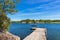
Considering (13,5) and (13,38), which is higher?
(13,5)

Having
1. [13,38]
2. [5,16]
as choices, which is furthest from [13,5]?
[13,38]

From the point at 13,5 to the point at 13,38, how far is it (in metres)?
3.74

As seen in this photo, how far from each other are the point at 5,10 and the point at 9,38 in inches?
133

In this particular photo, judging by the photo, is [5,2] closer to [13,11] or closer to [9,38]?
[13,11]

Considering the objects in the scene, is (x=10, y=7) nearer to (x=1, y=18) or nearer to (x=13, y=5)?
(x=13, y=5)

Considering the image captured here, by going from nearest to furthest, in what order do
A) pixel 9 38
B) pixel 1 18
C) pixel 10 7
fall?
pixel 9 38
pixel 1 18
pixel 10 7

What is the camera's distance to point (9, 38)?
36.2ft

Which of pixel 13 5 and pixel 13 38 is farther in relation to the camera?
pixel 13 5

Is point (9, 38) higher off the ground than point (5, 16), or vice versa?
Answer: point (5, 16)

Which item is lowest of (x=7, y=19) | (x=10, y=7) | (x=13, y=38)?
(x=13, y=38)

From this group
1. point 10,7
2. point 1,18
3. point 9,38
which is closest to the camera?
point 9,38

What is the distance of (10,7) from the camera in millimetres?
13922

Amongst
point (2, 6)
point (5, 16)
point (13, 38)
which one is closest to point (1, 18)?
point (5, 16)

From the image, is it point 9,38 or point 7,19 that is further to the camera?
point 7,19
